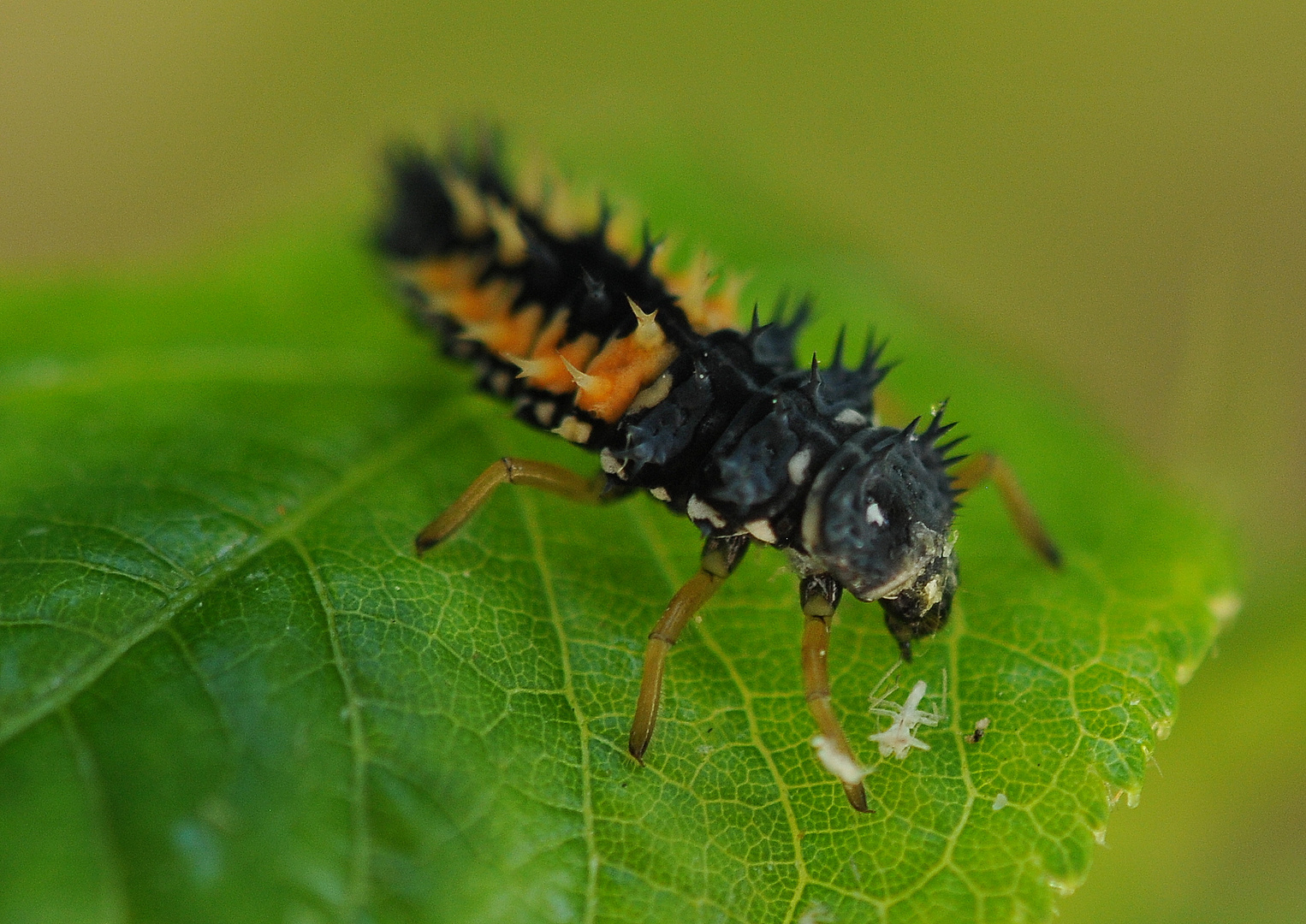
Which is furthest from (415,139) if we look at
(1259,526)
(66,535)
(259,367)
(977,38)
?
(977,38)

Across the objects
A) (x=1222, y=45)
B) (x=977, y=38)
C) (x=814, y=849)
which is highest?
(x=1222, y=45)

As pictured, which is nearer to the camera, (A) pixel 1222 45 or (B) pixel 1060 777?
(B) pixel 1060 777

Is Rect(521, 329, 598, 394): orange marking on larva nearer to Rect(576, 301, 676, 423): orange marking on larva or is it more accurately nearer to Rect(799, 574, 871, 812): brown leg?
Rect(576, 301, 676, 423): orange marking on larva

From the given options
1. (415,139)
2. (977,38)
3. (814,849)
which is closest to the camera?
(814,849)

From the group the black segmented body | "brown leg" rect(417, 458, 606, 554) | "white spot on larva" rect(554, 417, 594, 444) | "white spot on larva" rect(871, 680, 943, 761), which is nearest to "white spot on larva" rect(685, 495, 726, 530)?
the black segmented body

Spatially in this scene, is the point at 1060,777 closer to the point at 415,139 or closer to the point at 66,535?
the point at 66,535

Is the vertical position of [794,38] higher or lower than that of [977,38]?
lower
